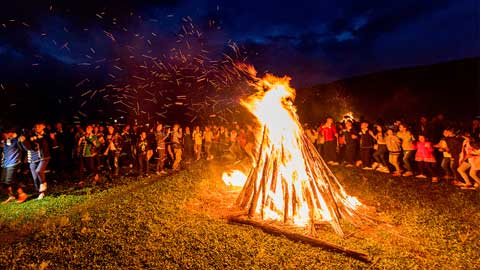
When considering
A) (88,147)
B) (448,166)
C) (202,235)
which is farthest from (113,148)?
(448,166)

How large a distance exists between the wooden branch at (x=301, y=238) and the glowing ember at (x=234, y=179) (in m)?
3.41

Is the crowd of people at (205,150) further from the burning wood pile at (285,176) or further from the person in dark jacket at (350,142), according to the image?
the burning wood pile at (285,176)

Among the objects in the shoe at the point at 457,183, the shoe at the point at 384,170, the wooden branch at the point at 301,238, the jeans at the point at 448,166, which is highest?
the jeans at the point at 448,166

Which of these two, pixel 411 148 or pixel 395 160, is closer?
pixel 411 148

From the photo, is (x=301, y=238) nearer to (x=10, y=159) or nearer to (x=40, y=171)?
(x=40, y=171)

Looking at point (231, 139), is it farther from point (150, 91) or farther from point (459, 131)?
point (150, 91)

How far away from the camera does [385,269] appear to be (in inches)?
204

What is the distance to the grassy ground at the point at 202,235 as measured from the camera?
5.48 metres

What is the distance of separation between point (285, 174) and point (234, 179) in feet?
12.2

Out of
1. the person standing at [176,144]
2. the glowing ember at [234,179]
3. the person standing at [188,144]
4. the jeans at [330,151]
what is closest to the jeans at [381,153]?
the jeans at [330,151]

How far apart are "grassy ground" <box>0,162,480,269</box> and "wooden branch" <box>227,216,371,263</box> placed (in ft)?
0.59

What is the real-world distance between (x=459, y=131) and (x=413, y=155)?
189 cm

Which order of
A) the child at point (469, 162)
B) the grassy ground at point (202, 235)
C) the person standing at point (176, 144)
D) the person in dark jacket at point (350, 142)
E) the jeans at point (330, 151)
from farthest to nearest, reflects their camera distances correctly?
the jeans at point (330, 151) < the person standing at point (176, 144) < the person in dark jacket at point (350, 142) < the child at point (469, 162) < the grassy ground at point (202, 235)

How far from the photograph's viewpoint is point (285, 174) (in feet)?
25.8
